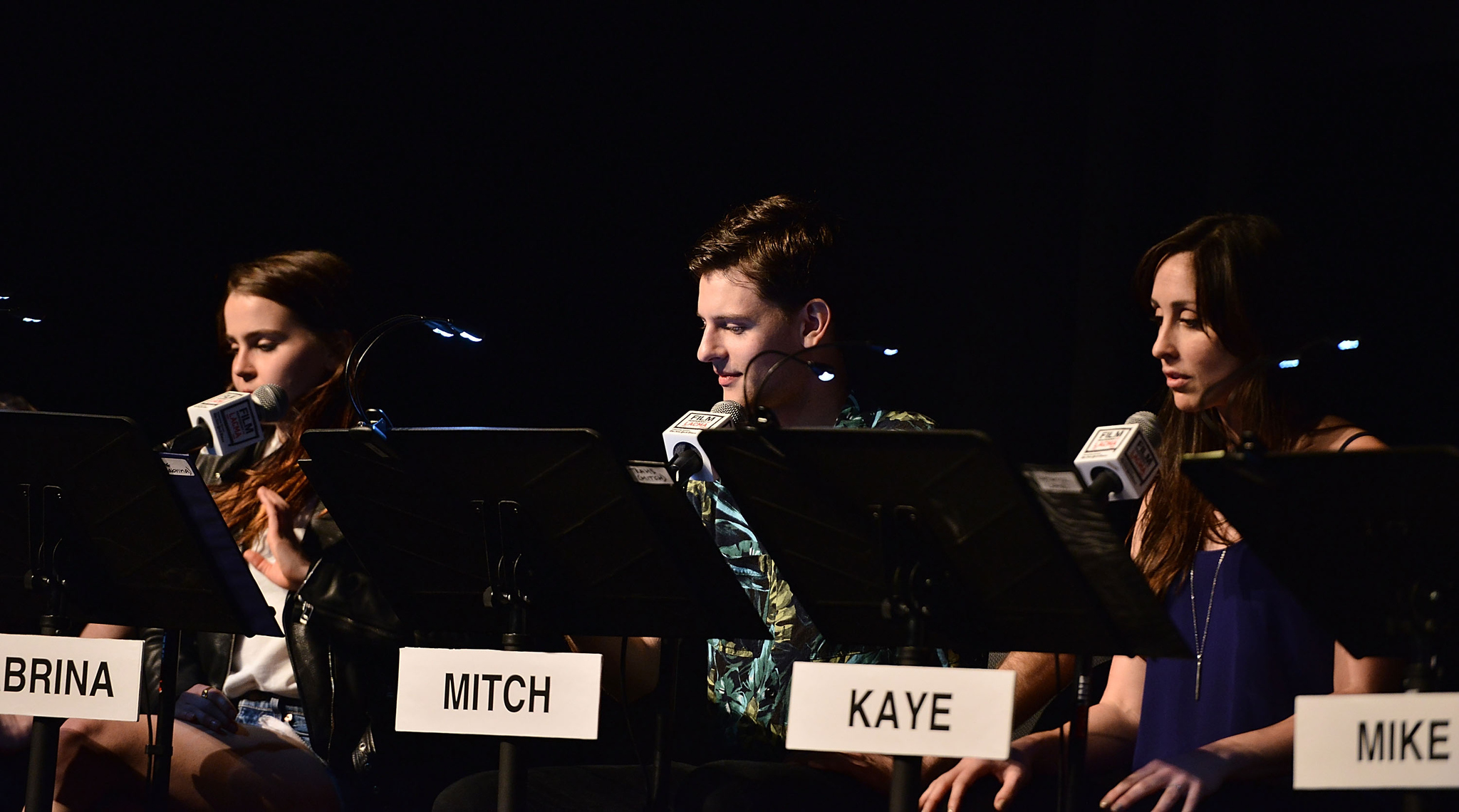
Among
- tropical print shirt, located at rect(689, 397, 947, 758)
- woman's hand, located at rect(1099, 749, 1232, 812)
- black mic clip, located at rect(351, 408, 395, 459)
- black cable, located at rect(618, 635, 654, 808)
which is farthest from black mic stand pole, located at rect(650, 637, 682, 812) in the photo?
woman's hand, located at rect(1099, 749, 1232, 812)

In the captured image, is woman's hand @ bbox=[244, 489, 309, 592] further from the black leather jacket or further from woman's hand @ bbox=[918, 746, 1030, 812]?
woman's hand @ bbox=[918, 746, 1030, 812]

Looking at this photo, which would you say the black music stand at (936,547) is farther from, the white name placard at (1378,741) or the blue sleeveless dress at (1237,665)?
the blue sleeveless dress at (1237,665)

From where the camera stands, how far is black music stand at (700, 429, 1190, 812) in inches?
67.9

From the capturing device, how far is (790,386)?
280cm

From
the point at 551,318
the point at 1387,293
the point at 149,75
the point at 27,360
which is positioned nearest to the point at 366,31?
the point at 149,75

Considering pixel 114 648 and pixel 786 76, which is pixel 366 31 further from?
pixel 114 648

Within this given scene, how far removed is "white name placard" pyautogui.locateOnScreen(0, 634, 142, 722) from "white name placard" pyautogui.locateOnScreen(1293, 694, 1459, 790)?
1.59 m

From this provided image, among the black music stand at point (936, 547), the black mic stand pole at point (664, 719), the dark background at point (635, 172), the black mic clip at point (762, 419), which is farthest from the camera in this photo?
the dark background at point (635, 172)

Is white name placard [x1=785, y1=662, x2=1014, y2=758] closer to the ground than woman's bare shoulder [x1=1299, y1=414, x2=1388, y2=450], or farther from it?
closer to the ground

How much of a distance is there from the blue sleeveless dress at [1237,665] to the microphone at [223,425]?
1.49 meters

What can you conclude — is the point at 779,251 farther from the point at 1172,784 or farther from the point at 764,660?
the point at 1172,784

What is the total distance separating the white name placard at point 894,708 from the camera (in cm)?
177

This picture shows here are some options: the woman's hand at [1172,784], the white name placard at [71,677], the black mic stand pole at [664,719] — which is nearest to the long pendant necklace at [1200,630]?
the woman's hand at [1172,784]

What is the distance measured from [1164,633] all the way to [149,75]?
3.10 m
